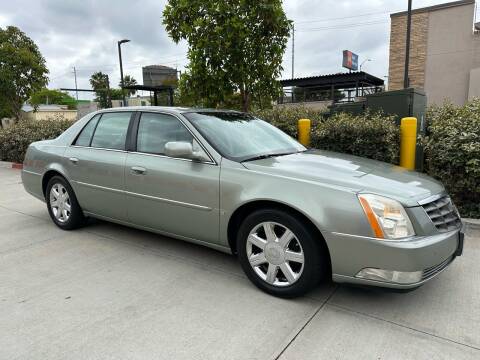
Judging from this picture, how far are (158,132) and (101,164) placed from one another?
0.80 m

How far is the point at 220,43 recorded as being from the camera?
277 inches

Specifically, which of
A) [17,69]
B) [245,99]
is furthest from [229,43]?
[17,69]

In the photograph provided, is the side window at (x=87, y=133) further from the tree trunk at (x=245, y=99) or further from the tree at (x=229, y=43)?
the tree trunk at (x=245, y=99)

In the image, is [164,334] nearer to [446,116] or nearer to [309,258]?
[309,258]

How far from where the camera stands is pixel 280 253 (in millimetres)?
3016

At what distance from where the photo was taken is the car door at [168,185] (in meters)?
3.42

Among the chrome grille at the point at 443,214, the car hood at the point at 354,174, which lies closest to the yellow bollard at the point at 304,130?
the car hood at the point at 354,174

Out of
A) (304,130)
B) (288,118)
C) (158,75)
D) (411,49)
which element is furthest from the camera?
(158,75)

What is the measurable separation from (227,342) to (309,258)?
82 cm

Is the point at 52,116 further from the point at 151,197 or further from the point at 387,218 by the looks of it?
the point at 387,218

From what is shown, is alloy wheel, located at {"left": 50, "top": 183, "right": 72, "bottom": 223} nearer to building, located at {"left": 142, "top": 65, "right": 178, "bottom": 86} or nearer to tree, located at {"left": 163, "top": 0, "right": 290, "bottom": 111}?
tree, located at {"left": 163, "top": 0, "right": 290, "bottom": 111}

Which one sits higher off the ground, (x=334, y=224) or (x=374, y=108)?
(x=374, y=108)

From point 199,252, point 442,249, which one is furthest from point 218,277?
point 442,249

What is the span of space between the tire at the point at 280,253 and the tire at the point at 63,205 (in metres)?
2.48
